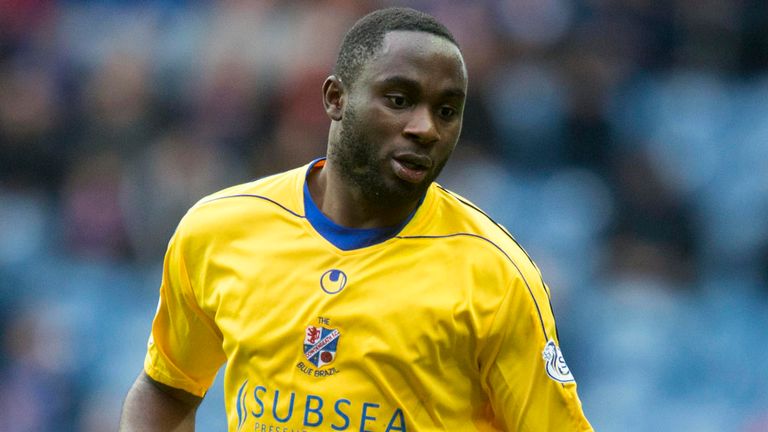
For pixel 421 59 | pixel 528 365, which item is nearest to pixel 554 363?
pixel 528 365

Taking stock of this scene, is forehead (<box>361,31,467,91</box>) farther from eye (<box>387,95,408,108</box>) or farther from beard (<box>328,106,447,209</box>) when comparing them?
beard (<box>328,106,447,209</box>)

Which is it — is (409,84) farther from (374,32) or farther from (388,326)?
(388,326)

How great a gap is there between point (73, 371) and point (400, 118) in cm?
542

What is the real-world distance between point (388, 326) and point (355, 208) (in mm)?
375

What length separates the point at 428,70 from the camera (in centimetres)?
315

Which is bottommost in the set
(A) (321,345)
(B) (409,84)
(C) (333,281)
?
(A) (321,345)

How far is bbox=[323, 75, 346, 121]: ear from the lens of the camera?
3379mm

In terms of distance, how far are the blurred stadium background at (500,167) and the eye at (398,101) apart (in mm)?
4506

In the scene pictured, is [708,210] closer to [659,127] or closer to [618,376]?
[659,127]

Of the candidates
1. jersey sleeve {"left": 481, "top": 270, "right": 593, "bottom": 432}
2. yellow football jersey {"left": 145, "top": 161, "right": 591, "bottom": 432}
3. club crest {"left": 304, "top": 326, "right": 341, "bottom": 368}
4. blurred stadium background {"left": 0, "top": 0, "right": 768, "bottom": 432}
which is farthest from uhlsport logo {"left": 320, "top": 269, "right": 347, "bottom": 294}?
blurred stadium background {"left": 0, "top": 0, "right": 768, "bottom": 432}

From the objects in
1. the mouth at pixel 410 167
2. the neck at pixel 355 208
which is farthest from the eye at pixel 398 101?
the neck at pixel 355 208

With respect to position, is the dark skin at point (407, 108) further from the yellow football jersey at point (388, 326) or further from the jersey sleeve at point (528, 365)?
the jersey sleeve at point (528, 365)

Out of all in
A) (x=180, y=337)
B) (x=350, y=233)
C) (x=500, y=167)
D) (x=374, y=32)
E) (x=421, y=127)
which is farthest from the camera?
(x=500, y=167)

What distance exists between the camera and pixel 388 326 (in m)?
3.16
